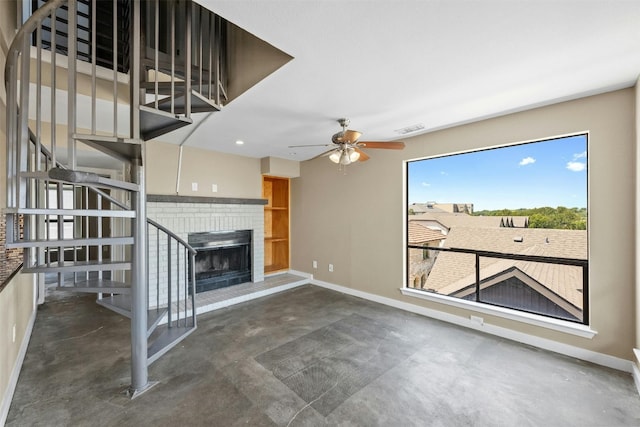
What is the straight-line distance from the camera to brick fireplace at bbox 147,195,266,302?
3826 millimetres

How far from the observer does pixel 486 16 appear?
148cm

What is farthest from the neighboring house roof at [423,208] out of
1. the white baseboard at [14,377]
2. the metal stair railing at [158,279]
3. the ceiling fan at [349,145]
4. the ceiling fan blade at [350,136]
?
the white baseboard at [14,377]

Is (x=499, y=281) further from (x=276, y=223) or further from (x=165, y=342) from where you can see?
(x=276, y=223)

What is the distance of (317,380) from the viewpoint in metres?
2.21

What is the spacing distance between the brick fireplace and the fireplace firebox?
108 millimetres

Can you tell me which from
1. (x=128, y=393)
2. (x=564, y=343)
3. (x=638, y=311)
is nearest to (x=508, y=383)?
(x=564, y=343)

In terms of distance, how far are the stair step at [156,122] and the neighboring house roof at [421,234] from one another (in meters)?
3.23

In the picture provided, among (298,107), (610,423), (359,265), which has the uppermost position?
(298,107)

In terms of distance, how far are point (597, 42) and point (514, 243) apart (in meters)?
2.05

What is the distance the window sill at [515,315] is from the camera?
2.58 metres

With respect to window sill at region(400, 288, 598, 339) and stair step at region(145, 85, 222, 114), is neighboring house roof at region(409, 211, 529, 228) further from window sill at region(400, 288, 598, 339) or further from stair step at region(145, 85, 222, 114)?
stair step at region(145, 85, 222, 114)

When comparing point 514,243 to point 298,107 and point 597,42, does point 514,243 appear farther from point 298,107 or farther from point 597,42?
point 298,107

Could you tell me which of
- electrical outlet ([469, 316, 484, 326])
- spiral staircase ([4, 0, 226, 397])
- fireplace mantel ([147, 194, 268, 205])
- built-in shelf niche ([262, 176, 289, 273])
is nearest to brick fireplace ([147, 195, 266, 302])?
fireplace mantel ([147, 194, 268, 205])

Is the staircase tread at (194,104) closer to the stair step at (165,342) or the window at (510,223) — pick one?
the stair step at (165,342)
